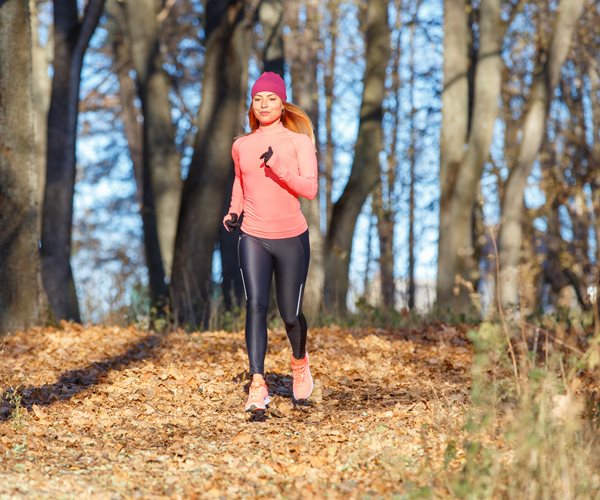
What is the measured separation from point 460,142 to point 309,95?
11.7ft

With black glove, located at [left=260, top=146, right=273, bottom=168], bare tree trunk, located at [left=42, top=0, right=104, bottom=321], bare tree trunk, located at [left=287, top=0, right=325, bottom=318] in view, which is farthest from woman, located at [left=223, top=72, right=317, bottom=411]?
bare tree trunk, located at [left=42, top=0, right=104, bottom=321]

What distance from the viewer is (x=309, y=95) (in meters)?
17.2

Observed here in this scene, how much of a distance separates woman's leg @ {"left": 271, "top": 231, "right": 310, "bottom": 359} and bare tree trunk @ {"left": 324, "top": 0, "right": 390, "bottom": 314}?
6.72 metres

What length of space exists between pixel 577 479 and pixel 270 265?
9.09ft

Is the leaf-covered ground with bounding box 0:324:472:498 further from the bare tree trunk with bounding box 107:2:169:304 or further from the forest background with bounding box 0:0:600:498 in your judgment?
the bare tree trunk with bounding box 107:2:169:304

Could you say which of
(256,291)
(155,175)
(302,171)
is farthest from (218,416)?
(155,175)

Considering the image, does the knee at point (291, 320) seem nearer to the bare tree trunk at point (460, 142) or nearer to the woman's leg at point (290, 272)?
the woman's leg at point (290, 272)

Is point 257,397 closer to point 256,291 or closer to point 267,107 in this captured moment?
point 256,291

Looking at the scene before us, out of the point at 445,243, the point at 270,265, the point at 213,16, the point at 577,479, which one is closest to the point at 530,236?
the point at 445,243

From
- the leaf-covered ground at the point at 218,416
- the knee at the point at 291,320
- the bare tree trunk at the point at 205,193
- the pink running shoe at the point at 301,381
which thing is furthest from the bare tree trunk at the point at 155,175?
the knee at the point at 291,320

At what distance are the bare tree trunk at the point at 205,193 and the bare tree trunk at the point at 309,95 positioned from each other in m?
1.46

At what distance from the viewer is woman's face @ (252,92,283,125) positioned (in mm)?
6750

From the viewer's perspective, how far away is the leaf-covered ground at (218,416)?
5016 mm

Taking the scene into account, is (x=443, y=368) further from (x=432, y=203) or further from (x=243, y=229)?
(x=432, y=203)
